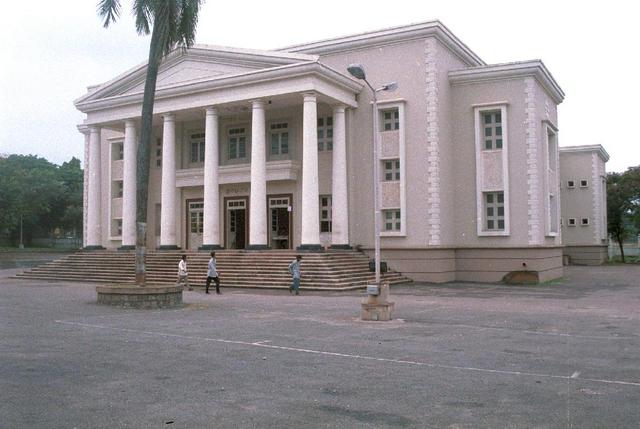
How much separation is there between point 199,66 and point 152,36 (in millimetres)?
12241

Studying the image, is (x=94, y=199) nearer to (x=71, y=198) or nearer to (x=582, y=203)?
(x=582, y=203)

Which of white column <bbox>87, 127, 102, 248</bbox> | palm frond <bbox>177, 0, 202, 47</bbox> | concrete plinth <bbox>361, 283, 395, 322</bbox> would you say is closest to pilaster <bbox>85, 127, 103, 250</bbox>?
white column <bbox>87, 127, 102, 248</bbox>

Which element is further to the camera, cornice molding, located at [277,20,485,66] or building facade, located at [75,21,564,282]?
cornice molding, located at [277,20,485,66]

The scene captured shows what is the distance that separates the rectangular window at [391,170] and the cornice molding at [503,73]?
4597mm

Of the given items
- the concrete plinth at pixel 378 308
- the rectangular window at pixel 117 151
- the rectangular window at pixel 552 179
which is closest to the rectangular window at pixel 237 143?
the rectangular window at pixel 117 151

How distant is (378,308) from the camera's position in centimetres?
1422

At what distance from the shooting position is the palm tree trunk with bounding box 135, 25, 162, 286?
1805cm

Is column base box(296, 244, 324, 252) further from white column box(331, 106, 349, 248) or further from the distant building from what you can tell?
the distant building

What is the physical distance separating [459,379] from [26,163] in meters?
80.7

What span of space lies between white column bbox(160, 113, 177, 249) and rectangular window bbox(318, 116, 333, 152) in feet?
24.1

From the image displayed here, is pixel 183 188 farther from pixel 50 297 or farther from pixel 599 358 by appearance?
pixel 599 358

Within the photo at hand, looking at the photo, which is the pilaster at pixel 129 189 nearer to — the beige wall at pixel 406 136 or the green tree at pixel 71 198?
the beige wall at pixel 406 136

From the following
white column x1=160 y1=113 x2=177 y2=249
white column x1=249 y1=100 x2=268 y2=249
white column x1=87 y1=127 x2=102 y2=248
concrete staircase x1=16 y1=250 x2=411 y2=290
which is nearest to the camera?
concrete staircase x1=16 y1=250 x2=411 y2=290

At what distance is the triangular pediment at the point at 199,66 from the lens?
92.6 feet
